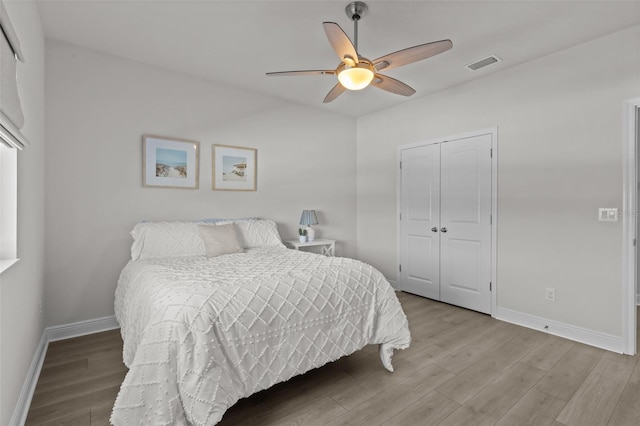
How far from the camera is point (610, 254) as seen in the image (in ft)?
8.72

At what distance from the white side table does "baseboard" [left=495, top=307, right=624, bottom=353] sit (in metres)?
2.03

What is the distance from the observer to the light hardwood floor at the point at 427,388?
5.85ft

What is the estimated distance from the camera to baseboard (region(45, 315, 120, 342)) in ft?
9.11

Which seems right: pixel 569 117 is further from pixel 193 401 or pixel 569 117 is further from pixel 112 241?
pixel 112 241

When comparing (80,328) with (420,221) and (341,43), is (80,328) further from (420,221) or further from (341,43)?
(420,221)

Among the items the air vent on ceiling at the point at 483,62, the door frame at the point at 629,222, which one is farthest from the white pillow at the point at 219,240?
the door frame at the point at 629,222

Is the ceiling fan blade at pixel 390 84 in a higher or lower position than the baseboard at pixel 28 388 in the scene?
higher

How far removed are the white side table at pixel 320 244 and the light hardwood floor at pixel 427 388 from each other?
5.41ft

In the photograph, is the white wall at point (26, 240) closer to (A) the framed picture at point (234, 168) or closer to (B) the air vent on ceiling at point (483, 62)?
(A) the framed picture at point (234, 168)

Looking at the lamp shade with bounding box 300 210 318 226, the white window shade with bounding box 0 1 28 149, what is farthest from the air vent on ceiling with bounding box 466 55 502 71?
the white window shade with bounding box 0 1 28 149

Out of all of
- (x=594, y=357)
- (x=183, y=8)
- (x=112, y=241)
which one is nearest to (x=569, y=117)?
(x=594, y=357)

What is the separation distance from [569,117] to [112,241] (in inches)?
172

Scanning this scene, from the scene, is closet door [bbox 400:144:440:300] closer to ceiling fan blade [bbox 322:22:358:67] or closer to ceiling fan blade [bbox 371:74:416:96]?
ceiling fan blade [bbox 371:74:416:96]

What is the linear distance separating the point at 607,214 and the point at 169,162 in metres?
4.05
